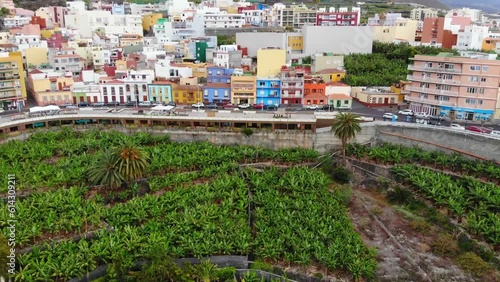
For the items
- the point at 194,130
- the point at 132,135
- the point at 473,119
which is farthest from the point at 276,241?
the point at 473,119

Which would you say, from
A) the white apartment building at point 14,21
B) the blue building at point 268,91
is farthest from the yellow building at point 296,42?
the white apartment building at point 14,21

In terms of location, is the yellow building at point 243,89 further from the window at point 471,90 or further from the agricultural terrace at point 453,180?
the window at point 471,90

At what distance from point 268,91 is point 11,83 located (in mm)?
35756

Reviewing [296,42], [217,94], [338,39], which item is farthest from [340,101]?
[296,42]

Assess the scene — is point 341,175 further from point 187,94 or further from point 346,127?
point 187,94

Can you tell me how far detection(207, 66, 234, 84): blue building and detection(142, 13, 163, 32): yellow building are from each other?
59.9 meters

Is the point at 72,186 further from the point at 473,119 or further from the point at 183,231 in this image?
the point at 473,119

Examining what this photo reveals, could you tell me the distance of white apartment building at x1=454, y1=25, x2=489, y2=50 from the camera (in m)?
80.9

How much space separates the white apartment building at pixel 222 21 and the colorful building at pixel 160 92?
1805 inches

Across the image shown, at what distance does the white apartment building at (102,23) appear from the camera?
Result: 345 ft

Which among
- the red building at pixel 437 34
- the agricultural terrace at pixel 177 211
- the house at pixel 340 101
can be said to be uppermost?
the red building at pixel 437 34

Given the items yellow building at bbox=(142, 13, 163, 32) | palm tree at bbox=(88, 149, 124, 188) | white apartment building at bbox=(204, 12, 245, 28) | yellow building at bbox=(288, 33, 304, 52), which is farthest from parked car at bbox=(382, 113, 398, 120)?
yellow building at bbox=(142, 13, 163, 32)

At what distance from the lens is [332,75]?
225ft

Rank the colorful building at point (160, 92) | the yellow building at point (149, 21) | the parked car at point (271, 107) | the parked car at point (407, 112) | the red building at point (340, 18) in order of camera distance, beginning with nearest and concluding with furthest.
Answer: the parked car at point (407, 112)
the parked car at point (271, 107)
the colorful building at point (160, 92)
the red building at point (340, 18)
the yellow building at point (149, 21)
